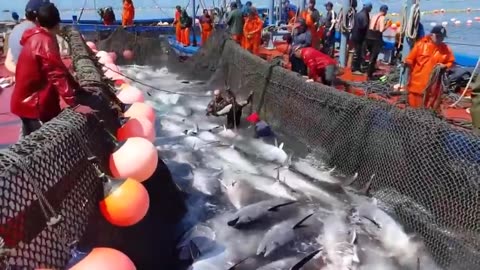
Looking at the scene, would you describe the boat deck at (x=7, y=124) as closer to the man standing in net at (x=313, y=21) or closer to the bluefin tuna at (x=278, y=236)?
the bluefin tuna at (x=278, y=236)

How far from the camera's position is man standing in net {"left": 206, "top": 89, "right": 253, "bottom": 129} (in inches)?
427

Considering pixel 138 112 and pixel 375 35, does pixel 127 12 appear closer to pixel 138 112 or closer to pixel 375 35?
pixel 375 35

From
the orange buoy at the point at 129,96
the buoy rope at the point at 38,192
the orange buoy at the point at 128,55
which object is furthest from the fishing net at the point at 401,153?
the orange buoy at the point at 128,55

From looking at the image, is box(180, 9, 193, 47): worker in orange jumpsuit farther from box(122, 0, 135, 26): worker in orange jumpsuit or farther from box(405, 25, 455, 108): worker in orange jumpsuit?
box(405, 25, 455, 108): worker in orange jumpsuit

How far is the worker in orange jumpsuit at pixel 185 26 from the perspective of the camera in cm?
2123

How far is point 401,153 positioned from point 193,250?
319 cm

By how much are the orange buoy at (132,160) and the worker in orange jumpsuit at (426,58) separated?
6.26 m

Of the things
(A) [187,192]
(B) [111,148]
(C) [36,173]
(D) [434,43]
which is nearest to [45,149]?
(C) [36,173]

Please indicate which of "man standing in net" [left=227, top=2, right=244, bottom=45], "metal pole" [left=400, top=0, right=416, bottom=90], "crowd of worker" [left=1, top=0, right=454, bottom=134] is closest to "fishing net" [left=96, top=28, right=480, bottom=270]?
"crowd of worker" [left=1, top=0, right=454, bottom=134]

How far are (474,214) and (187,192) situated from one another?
4.27m

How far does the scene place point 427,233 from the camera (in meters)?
6.18

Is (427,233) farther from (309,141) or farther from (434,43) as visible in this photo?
(434,43)

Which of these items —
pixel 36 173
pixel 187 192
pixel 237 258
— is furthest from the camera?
pixel 187 192

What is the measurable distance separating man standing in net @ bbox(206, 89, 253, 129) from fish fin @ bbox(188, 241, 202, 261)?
5105mm
